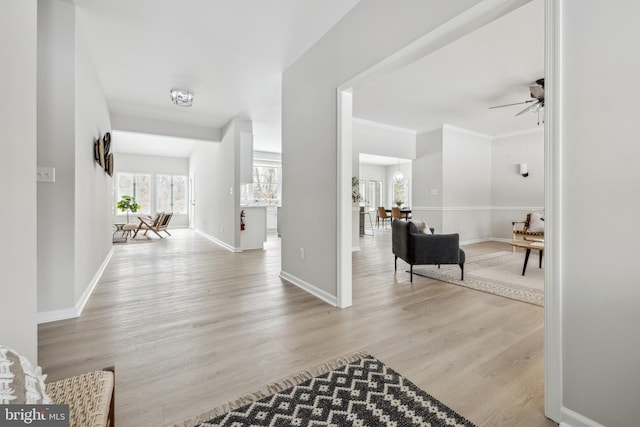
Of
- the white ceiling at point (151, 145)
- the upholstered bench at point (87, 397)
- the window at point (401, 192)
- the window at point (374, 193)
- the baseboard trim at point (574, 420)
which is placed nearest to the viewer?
the upholstered bench at point (87, 397)

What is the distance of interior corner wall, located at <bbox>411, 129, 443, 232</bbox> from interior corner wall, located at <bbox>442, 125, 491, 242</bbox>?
Answer: 118 mm

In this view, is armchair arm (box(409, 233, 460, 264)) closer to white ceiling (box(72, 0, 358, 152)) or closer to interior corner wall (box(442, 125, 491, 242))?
white ceiling (box(72, 0, 358, 152))

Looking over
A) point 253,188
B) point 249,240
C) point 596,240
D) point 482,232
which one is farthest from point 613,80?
point 253,188

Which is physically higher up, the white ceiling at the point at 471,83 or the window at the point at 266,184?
the white ceiling at the point at 471,83

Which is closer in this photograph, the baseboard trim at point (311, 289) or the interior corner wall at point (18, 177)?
the interior corner wall at point (18, 177)

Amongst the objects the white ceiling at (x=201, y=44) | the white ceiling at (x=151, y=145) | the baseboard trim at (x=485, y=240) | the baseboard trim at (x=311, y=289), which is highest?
the white ceiling at (x=151, y=145)

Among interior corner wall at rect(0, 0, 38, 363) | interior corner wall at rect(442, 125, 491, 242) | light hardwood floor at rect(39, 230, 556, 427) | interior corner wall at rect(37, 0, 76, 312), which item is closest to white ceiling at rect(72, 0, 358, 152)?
interior corner wall at rect(37, 0, 76, 312)

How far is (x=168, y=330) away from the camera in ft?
7.19

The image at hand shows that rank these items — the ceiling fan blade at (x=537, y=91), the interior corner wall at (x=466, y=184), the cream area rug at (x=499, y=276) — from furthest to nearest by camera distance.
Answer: the interior corner wall at (x=466, y=184) → the ceiling fan blade at (x=537, y=91) → the cream area rug at (x=499, y=276)

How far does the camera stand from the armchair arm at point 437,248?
355 centimetres

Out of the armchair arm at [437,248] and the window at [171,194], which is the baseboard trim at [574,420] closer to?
the armchair arm at [437,248]

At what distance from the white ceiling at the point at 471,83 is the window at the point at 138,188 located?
8029 mm

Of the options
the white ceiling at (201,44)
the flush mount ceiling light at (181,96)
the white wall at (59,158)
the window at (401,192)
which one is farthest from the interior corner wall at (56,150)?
the window at (401,192)

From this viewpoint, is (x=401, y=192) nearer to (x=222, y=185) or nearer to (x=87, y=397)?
(x=222, y=185)
